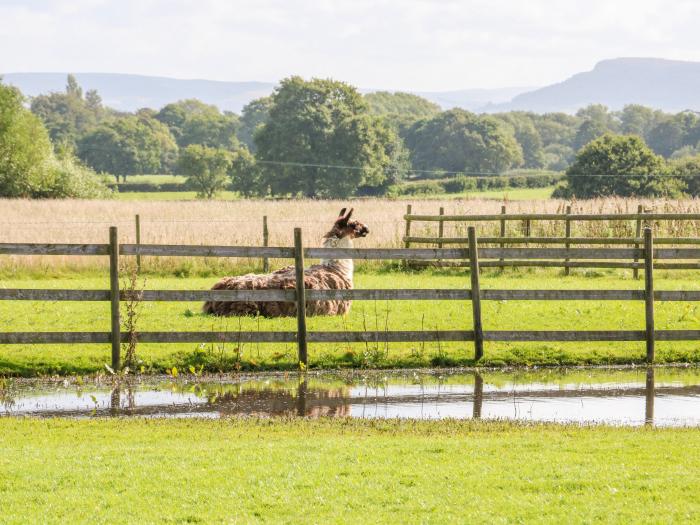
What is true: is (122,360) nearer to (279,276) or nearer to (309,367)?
(309,367)

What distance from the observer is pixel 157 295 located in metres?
14.0

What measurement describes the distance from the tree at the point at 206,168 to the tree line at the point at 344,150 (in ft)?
0.36

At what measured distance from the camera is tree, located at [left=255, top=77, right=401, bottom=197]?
9031 cm

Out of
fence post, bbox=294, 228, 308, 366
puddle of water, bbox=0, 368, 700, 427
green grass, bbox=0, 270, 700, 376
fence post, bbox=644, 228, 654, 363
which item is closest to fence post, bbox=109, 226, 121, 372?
green grass, bbox=0, 270, 700, 376

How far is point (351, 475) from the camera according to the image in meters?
8.12

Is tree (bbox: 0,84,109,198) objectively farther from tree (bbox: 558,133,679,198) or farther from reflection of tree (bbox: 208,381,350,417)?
reflection of tree (bbox: 208,381,350,417)

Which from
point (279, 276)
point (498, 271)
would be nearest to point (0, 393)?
point (279, 276)

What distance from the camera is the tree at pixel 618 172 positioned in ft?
208

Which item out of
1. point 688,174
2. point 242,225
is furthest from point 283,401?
point 688,174

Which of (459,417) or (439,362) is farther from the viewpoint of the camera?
(439,362)

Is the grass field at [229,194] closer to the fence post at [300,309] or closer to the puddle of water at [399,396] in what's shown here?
the fence post at [300,309]

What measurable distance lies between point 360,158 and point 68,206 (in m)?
49.4

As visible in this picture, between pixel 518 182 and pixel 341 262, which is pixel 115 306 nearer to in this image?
pixel 341 262

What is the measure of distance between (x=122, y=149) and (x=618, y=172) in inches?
3290
